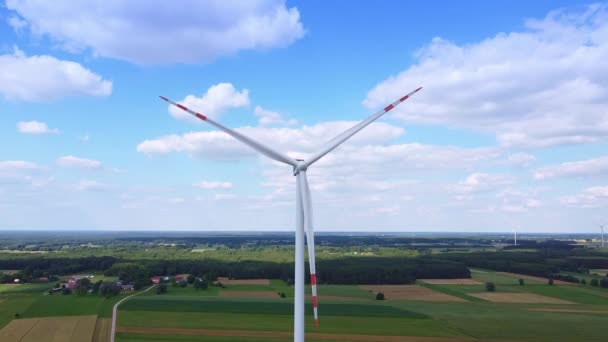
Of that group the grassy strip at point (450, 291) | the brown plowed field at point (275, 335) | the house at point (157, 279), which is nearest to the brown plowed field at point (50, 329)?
the brown plowed field at point (275, 335)

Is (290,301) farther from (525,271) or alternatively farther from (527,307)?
(525,271)

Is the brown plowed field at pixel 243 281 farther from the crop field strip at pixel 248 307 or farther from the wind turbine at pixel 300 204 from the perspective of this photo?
the wind turbine at pixel 300 204

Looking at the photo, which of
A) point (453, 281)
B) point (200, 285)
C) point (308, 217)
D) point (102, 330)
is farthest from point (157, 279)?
point (308, 217)

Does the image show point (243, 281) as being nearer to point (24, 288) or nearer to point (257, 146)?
point (24, 288)

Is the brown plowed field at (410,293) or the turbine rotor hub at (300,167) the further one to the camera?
the brown plowed field at (410,293)

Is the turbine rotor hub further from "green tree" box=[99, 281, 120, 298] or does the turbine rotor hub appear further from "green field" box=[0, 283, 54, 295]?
"green field" box=[0, 283, 54, 295]

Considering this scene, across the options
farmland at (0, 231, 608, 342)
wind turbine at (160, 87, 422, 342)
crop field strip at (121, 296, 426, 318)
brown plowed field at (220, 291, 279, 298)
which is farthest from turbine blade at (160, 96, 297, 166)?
brown plowed field at (220, 291, 279, 298)

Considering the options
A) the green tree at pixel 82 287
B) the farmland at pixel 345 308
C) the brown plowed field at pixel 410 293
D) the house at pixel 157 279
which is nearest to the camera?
the farmland at pixel 345 308
